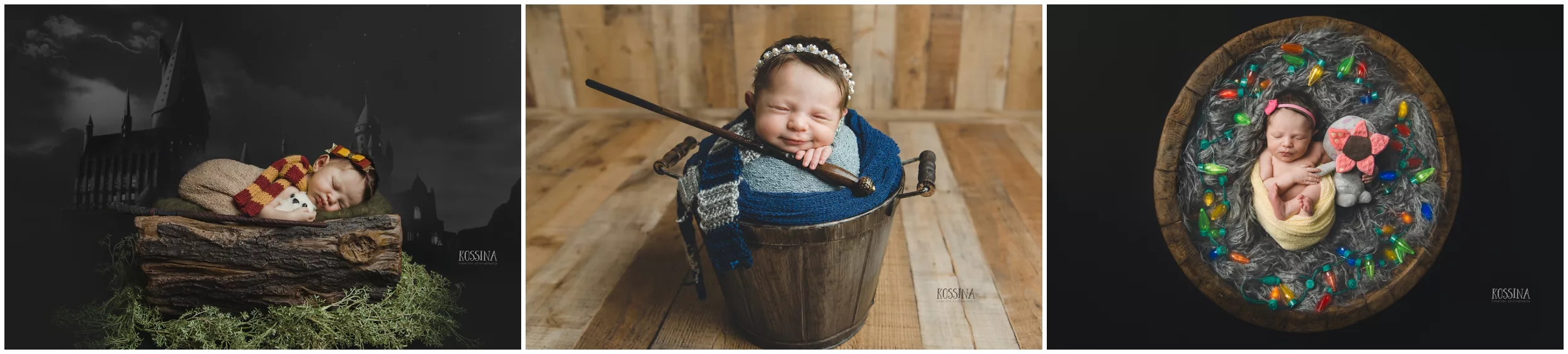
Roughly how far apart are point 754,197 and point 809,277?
0.68 feet

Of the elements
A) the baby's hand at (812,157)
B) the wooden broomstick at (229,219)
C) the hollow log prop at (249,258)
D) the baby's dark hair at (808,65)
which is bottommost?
the hollow log prop at (249,258)

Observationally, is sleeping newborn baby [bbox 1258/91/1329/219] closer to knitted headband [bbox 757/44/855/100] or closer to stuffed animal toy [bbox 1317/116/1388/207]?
stuffed animal toy [bbox 1317/116/1388/207]

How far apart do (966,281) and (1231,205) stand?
2.06 ft

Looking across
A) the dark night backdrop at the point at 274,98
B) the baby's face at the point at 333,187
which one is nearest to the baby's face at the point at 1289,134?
the dark night backdrop at the point at 274,98

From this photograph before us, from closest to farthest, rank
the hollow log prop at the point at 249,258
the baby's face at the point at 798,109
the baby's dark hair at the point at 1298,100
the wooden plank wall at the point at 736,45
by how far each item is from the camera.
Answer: the baby's face at the point at 798,109, the hollow log prop at the point at 249,258, the baby's dark hair at the point at 1298,100, the wooden plank wall at the point at 736,45

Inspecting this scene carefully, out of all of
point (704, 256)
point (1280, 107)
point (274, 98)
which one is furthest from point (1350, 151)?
point (274, 98)

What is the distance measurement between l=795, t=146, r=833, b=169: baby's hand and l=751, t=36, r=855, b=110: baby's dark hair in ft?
0.33

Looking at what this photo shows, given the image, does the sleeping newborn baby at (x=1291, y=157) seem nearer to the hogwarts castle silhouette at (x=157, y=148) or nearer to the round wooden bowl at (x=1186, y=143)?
the round wooden bowl at (x=1186, y=143)

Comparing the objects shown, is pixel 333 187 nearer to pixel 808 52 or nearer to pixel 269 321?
pixel 269 321

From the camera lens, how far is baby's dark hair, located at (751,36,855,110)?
6.69 feet

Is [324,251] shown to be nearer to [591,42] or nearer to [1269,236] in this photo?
[591,42]

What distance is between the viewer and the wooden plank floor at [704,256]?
7.70 feet

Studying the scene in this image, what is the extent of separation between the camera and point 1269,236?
7.77 feet

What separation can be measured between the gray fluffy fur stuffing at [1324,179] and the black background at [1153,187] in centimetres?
8
